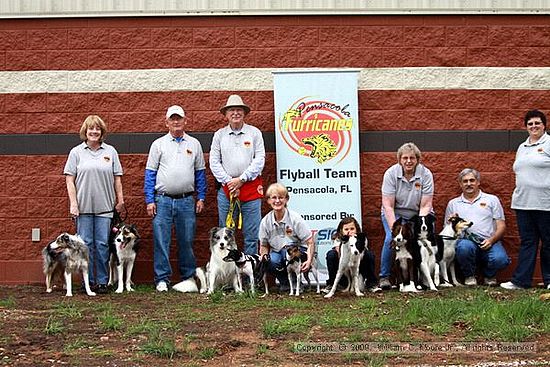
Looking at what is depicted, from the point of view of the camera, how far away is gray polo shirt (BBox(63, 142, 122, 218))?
10.6 meters

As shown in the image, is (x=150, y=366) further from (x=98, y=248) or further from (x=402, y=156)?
(x=402, y=156)

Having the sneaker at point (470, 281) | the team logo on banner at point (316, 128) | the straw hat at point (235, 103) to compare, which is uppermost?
the straw hat at point (235, 103)


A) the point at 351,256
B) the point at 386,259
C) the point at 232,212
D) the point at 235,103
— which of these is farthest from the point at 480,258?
the point at 235,103

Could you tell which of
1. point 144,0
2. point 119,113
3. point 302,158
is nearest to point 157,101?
point 119,113

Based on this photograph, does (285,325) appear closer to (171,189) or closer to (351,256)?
(351,256)

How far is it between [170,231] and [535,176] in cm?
474

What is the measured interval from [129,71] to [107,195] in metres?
1.98

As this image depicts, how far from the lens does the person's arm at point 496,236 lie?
36.0 feet

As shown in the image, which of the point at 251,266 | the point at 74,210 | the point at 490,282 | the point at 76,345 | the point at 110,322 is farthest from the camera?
the point at 490,282

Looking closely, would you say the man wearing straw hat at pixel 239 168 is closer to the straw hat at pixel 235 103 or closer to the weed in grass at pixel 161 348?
the straw hat at pixel 235 103

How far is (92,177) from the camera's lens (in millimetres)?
10625

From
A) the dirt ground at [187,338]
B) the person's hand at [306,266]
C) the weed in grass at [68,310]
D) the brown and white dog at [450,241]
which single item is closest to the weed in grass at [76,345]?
the dirt ground at [187,338]

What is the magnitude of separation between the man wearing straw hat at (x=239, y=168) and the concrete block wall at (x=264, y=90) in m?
0.64

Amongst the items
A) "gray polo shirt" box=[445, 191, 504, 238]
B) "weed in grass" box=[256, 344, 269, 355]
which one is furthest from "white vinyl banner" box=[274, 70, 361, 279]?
"weed in grass" box=[256, 344, 269, 355]
